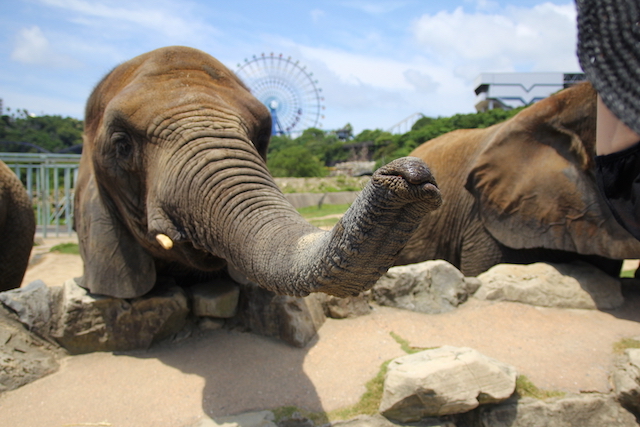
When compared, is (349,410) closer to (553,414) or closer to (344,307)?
(553,414)

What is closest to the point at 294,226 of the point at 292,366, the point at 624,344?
the point at 292,366

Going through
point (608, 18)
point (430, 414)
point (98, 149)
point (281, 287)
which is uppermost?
point (608, 18)

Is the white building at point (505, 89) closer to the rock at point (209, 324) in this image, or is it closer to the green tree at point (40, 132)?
the green tree at point (40, 132)

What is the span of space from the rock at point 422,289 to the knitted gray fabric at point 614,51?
3.67 metres

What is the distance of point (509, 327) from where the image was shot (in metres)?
4.18

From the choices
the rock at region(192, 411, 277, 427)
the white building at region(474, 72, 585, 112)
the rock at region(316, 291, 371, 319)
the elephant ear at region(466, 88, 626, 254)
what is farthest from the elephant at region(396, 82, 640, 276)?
the white building at region(474, 72, 585, 112)

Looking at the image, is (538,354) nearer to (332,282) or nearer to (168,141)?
(332,282)

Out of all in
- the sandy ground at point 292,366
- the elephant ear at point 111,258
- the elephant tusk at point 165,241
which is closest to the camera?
the elephant tusk at point 165,241

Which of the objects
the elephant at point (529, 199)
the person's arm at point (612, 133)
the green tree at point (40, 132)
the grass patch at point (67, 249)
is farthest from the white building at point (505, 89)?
the person's arm at point (612, 133)

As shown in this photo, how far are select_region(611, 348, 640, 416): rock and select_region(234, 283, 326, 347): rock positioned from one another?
208cm

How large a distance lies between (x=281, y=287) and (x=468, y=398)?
5.21 feet

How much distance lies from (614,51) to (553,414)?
2779 millimetres

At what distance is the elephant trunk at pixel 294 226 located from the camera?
1302mm

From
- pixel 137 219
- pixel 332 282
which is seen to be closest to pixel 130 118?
pixel 137 219
